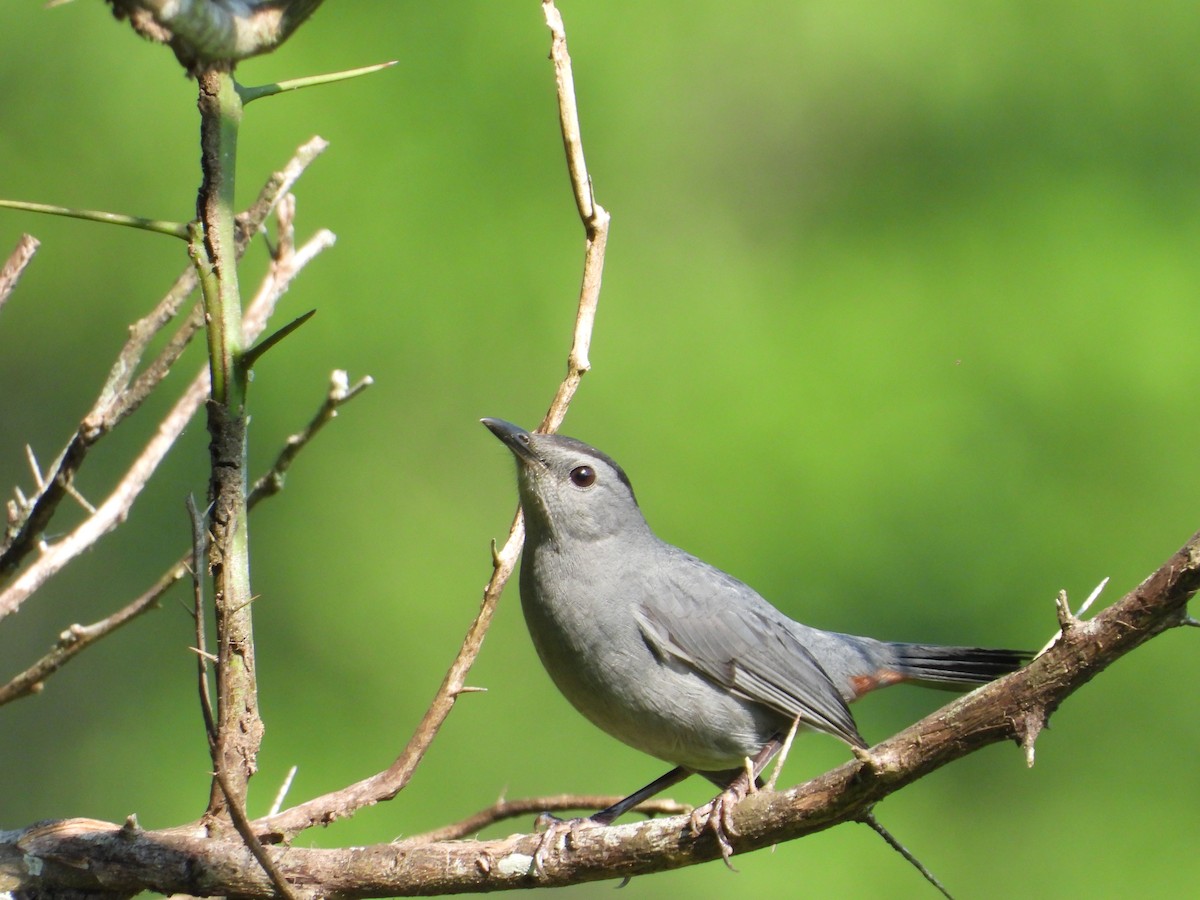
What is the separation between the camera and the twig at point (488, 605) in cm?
213

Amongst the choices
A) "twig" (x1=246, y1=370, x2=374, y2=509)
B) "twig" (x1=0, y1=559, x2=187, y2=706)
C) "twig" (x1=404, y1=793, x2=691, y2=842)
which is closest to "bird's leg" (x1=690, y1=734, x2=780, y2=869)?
"twig" (x1=404, y1=793, x2=691, y2=842)

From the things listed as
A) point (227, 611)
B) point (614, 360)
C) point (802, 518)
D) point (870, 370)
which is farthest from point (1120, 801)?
point (227, 611)

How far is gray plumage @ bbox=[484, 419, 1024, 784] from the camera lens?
2.79 m

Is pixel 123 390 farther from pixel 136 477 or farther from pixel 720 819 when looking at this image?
pixel 720 819

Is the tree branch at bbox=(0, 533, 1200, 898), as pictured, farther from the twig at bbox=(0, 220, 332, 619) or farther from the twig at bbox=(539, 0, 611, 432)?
the twig at bbox=(539, 0, 611, 432)

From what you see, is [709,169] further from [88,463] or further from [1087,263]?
[88,463]

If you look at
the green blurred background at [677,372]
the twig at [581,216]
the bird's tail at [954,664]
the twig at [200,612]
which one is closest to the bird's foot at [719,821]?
the twig at [200,612]

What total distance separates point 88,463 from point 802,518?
323 centimetres

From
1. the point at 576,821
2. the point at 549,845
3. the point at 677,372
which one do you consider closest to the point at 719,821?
the point at 549,845

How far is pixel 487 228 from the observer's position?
5.84 m

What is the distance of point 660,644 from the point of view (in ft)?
9.32

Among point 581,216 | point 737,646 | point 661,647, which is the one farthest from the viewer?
point 737,646

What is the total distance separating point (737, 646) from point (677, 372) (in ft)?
9.44

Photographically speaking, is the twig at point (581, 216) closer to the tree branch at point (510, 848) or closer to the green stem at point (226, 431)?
the green stem at point (226, 431)
